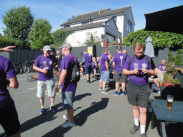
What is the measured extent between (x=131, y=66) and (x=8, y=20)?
25269 mm

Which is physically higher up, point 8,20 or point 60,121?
point 8,20

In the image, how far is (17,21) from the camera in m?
22.3

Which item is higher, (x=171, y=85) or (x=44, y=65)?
(x=44, y=65)

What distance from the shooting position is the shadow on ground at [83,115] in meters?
2.86

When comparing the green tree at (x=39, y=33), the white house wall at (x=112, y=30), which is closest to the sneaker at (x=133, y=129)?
the green tree at (x=39, y=33)

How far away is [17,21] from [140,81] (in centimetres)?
2543

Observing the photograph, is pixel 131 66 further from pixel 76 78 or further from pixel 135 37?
pixel 135 37

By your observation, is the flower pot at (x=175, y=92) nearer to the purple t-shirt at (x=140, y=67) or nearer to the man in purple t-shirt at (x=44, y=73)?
the purple t-shirt at (x=140, y=67)

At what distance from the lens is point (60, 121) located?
132 inches

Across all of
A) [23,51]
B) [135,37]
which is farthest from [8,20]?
[135,37]

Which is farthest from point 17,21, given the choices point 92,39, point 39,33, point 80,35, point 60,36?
point 92,39

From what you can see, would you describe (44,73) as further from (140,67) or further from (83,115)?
(140,67)

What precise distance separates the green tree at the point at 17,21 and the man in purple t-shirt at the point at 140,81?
2483 cm

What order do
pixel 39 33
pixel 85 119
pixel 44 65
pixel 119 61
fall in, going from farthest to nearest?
pixel 39 33, pixel 119 61, pixel 44 65, pixel 85 119
